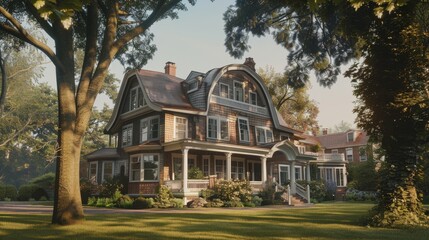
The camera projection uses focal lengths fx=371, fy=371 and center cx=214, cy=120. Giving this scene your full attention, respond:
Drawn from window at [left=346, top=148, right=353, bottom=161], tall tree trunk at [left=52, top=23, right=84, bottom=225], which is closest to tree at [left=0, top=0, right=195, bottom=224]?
tall tree trunk at [left=52, top=23, right=84, bottom=225]

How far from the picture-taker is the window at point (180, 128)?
25647 mm

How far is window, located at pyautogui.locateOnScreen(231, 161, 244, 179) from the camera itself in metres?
29.5

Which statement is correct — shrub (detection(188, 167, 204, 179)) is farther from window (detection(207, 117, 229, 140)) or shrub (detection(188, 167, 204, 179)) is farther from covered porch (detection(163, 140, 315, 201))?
window (detection(207, 117, 229, 140))

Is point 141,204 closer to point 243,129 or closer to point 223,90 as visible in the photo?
point 243,129

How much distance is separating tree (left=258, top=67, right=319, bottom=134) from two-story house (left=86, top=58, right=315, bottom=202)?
39.7ft

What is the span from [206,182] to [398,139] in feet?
45.3

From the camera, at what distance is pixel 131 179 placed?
26422 mm

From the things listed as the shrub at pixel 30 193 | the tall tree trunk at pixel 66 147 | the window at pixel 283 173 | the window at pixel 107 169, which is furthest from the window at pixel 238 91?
the shrub at pixel 30 193

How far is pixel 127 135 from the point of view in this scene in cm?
2966

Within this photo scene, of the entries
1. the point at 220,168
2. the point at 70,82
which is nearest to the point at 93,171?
the point at 220,168

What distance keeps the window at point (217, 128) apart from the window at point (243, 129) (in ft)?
4.99

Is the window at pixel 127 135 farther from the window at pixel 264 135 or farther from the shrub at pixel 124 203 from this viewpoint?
the window at pixel 264 135

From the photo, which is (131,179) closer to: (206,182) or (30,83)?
(206,182)

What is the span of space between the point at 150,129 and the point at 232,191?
7494 millimetres
